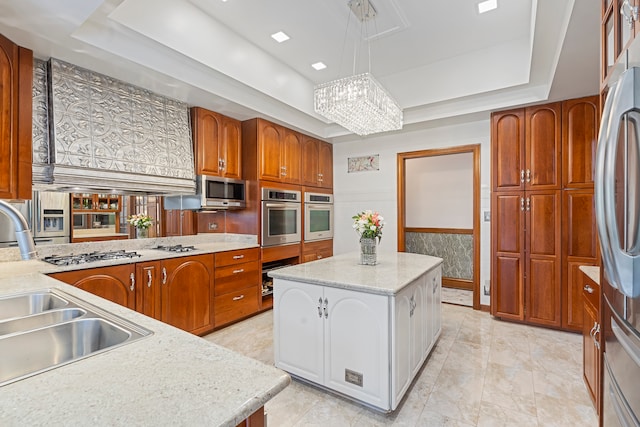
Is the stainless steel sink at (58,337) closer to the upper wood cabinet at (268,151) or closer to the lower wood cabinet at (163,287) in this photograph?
the lower wood cabinet at (163,287)

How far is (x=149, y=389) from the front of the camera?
64cm

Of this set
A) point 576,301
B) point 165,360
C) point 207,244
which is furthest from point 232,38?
point 576,301

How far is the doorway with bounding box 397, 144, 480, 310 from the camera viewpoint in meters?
5.04

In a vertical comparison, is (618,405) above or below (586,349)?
above

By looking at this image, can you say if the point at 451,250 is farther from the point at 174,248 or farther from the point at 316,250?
the point at 174,248

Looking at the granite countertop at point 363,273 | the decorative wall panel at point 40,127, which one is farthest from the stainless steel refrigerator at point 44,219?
the granite countertop at point 363,273

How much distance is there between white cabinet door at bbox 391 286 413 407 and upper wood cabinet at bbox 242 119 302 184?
7.74 feet

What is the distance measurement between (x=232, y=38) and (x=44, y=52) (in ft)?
4.60

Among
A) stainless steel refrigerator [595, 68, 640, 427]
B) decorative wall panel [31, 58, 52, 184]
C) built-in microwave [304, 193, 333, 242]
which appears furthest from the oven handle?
stainless steel refrigerator [595, 68, 640, 427]

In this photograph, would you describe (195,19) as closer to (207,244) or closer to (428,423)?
(207,244)

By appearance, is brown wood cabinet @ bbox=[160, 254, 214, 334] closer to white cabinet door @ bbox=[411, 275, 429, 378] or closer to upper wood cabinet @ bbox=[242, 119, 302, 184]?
upper wood cabinet @ bbox=[242, 119, 302, 184]

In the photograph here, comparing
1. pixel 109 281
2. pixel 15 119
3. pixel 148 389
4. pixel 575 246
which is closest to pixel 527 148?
pixel 575 246

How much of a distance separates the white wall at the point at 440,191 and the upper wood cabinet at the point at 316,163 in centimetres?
139

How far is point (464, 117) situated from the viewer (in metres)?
3.68
